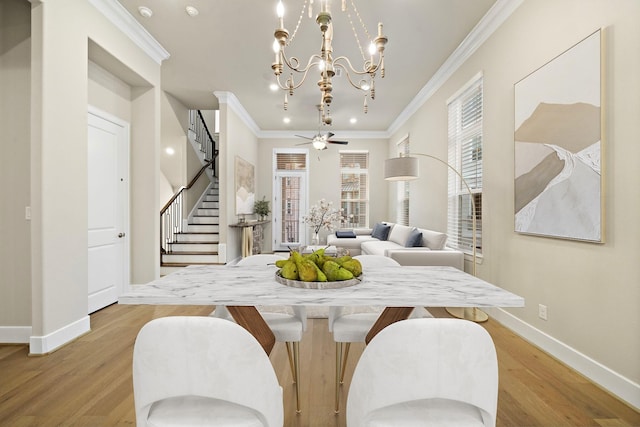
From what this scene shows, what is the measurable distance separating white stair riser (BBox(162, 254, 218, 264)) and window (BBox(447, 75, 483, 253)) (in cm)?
413

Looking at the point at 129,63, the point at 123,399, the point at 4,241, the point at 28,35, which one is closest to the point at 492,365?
the point at 123,399

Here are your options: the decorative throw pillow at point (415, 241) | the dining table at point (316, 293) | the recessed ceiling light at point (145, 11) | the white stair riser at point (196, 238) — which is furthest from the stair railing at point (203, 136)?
the dining table at point (316, 293)

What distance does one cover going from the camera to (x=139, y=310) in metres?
3.64

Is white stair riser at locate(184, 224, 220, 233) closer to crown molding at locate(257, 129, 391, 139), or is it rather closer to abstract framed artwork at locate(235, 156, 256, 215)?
abstract framed artwork at locate(235, 156, 256, 215)

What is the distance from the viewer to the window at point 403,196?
688 cm

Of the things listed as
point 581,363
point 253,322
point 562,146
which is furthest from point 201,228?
point 581,363

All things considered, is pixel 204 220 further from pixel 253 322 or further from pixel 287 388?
pixel 253 322

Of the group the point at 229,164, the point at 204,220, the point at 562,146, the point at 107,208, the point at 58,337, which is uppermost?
the point at 229,164

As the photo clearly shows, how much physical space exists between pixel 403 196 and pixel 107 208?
18.1ft

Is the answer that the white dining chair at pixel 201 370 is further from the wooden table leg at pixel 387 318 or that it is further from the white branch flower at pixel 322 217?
the white branch flower at pixel 322 217

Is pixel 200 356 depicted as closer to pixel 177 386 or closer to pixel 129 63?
pixel 177 386

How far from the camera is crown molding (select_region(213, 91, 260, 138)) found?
5625 mm

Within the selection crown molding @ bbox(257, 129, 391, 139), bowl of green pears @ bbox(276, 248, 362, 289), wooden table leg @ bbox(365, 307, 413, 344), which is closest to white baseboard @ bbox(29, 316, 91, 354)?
bowl of green pears @ bbox(276, 248, 362, 289)

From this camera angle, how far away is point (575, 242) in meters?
2.29
